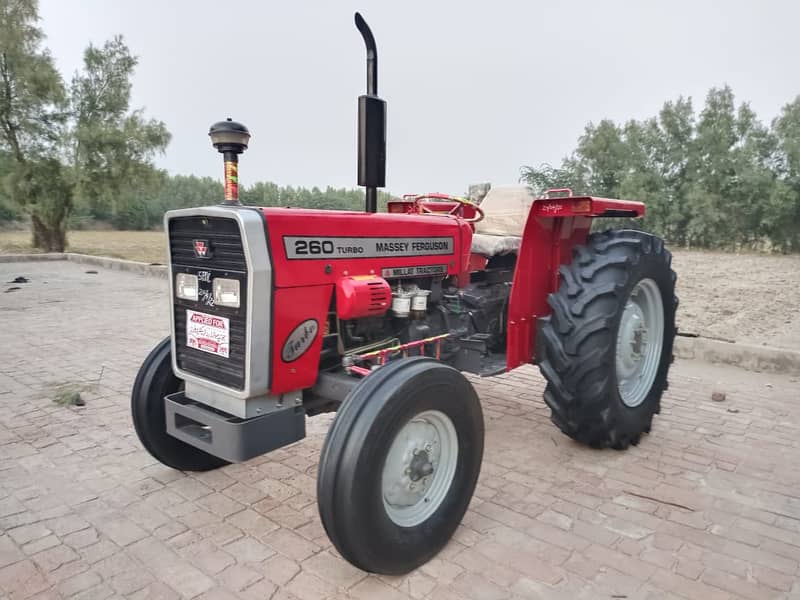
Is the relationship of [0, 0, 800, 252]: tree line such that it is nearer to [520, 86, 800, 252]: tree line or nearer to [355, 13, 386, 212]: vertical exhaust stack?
[520, 86, 800, 252]: tree line

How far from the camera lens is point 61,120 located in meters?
18.6

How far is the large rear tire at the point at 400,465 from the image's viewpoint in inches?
75.8

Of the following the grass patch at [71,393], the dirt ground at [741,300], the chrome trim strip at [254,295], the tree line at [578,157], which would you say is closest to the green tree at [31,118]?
the tree line at [578,157]

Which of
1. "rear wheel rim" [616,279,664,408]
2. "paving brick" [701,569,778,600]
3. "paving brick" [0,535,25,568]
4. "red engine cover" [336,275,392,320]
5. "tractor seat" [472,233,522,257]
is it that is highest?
"tractor seat" [472,233,522,257]

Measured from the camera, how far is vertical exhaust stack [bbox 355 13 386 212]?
8.34 feet

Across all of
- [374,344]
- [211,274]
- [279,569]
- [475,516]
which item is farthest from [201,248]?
[475,516]

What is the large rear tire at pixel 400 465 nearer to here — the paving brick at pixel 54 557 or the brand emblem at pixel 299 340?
the brand emblem at pixel 299 340

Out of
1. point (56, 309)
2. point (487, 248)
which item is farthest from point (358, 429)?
point (56, 309)

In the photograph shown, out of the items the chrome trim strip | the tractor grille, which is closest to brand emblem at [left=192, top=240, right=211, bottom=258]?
the tractor grille

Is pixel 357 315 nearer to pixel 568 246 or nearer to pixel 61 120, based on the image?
pixel 568 246

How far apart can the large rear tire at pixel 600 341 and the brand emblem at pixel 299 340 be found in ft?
4.73

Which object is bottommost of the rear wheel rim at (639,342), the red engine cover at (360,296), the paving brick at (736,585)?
the paving brick at (736,585)

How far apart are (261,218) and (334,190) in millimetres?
1740

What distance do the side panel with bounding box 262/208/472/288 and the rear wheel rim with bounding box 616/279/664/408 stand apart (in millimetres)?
1163
